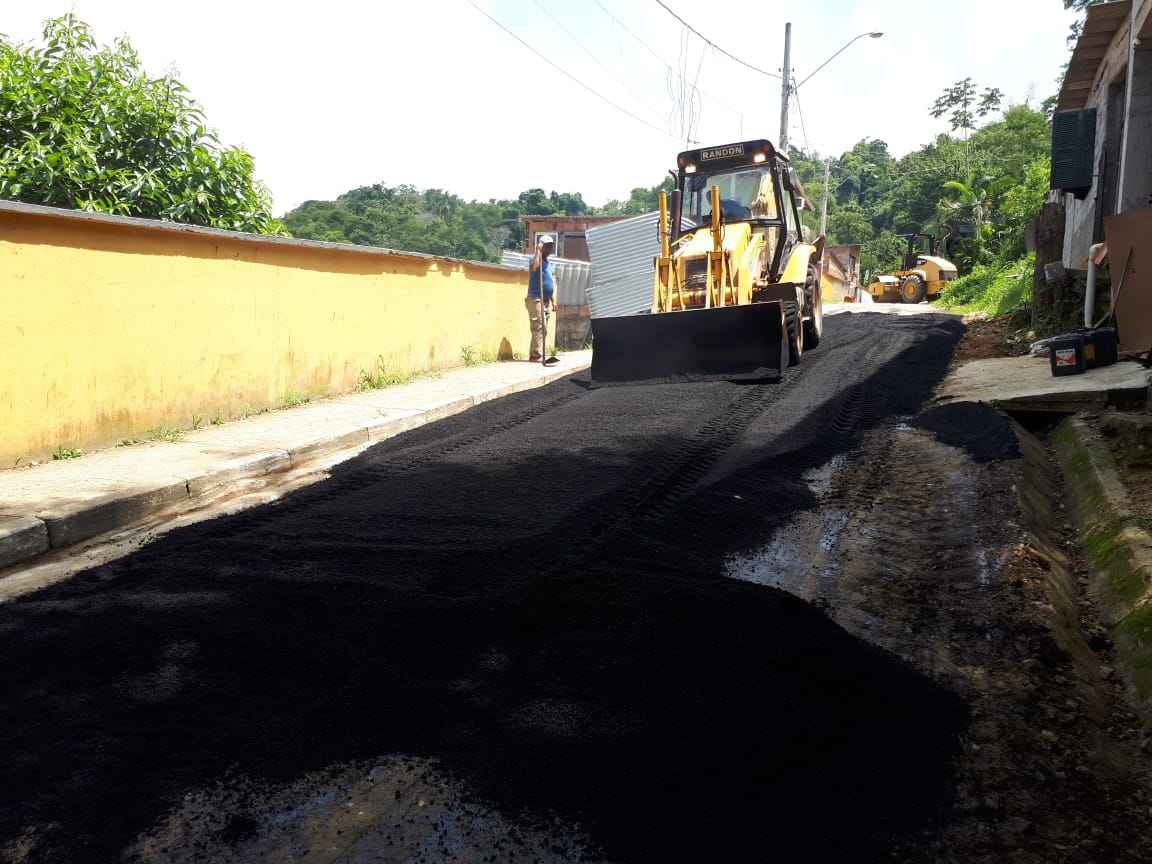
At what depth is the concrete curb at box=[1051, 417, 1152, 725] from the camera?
11.4 feet

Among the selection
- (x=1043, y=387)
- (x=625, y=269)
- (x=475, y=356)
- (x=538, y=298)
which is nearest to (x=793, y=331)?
(x=1043, y=387)

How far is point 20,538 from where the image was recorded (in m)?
5.12

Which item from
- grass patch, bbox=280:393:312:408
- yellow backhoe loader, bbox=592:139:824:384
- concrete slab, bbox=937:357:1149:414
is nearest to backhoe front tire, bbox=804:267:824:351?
yellow backhoe loader, bbox=592:139:824:384

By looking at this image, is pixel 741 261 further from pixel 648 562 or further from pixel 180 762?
pixel 180 762

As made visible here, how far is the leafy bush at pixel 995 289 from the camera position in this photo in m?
16.7

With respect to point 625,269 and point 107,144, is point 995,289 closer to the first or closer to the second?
point 625,269

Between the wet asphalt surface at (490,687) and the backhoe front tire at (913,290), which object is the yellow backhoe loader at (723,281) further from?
the backhoe front tire at (913,290)

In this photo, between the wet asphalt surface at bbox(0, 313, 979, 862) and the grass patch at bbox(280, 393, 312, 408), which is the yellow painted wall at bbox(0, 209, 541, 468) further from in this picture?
the wet asphalt surface at bbox(0, 313, 979, 862)

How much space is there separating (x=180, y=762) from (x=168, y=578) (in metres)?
1.85

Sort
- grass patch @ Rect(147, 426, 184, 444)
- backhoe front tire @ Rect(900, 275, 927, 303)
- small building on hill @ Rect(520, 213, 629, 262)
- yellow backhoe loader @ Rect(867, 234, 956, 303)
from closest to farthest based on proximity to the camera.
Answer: grass patch @ Rect(147, 426, 184, 444), backhoe front tire @ Rect(900, 275, 927, 303), yellow backhoe loader @ Rect(867, 234, 956, 303), small building on hill @ Rect(520, 213, 629, 262)

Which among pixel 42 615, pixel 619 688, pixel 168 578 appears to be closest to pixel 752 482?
pixel 619 688

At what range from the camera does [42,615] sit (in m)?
3.95

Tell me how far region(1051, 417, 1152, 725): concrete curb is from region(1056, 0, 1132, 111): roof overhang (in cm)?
678

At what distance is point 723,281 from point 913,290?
2273 centimetres
